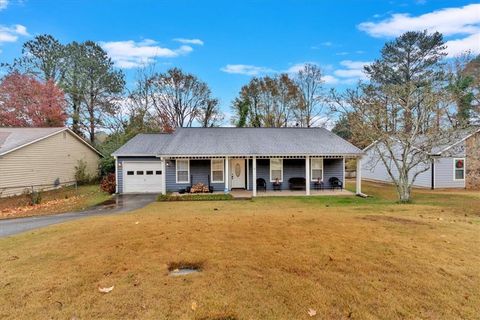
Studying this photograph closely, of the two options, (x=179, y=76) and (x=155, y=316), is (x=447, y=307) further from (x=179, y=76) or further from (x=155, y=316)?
(x=179, y=76)

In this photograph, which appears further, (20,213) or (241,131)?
(241,131)

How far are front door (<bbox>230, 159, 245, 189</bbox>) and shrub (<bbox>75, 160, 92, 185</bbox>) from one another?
1354cm

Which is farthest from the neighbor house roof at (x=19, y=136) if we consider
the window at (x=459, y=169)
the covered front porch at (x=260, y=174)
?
the window at (x=459, y=169)

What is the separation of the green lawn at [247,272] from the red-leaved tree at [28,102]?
24.4m

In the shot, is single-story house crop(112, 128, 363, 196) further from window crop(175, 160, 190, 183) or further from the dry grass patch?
the dry grass patch

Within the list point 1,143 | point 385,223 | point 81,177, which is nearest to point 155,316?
point 385,223

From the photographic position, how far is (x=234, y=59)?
85.6 ft

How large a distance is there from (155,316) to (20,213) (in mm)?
12717

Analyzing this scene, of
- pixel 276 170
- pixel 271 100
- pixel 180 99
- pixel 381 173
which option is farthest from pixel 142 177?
pixel 381 173

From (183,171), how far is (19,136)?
41.0 feet

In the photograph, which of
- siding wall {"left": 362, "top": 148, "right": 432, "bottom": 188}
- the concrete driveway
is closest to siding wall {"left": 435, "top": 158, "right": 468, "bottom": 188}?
siding wall {"left": 362, "top": 148, "right": 432, "bottom": 188}

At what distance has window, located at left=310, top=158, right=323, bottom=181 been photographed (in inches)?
688

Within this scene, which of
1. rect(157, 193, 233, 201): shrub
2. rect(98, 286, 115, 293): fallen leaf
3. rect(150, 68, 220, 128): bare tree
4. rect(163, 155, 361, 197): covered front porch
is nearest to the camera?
rect(98, 286, 115, 293): fallen leaf

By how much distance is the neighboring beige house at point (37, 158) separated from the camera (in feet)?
54.6
